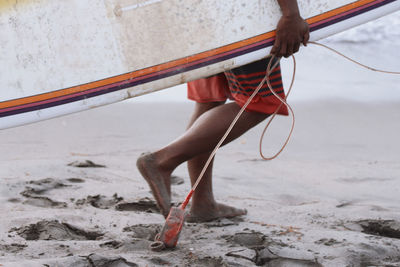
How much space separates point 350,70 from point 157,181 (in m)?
5.10

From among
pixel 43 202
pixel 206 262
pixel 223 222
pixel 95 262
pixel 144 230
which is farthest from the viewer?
pixel 43 202

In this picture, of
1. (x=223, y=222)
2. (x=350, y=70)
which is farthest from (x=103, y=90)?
(x=350, y=70)

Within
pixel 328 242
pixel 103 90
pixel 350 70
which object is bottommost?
pixel 350 70

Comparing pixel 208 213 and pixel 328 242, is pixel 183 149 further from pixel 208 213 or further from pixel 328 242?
pixel 328 242

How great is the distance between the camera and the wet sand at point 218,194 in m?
2.07

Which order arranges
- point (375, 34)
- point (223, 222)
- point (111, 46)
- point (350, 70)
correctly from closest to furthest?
point (111, 46), point (223, 222), point (350, 70), point (375, 34)

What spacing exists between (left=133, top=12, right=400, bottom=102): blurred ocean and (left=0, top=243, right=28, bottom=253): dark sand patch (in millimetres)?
3757

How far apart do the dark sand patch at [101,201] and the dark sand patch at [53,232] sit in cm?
39

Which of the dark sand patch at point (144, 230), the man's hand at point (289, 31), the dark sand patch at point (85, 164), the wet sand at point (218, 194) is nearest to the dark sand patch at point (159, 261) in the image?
the wet sand at point (218, 194)

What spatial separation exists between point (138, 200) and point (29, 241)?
749 millimetres

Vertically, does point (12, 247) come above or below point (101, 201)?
above

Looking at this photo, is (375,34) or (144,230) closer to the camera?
(144,230)

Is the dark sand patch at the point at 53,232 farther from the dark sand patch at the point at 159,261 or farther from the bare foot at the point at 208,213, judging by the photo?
the bare foot at the point at 208,213

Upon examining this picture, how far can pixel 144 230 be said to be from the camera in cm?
237
